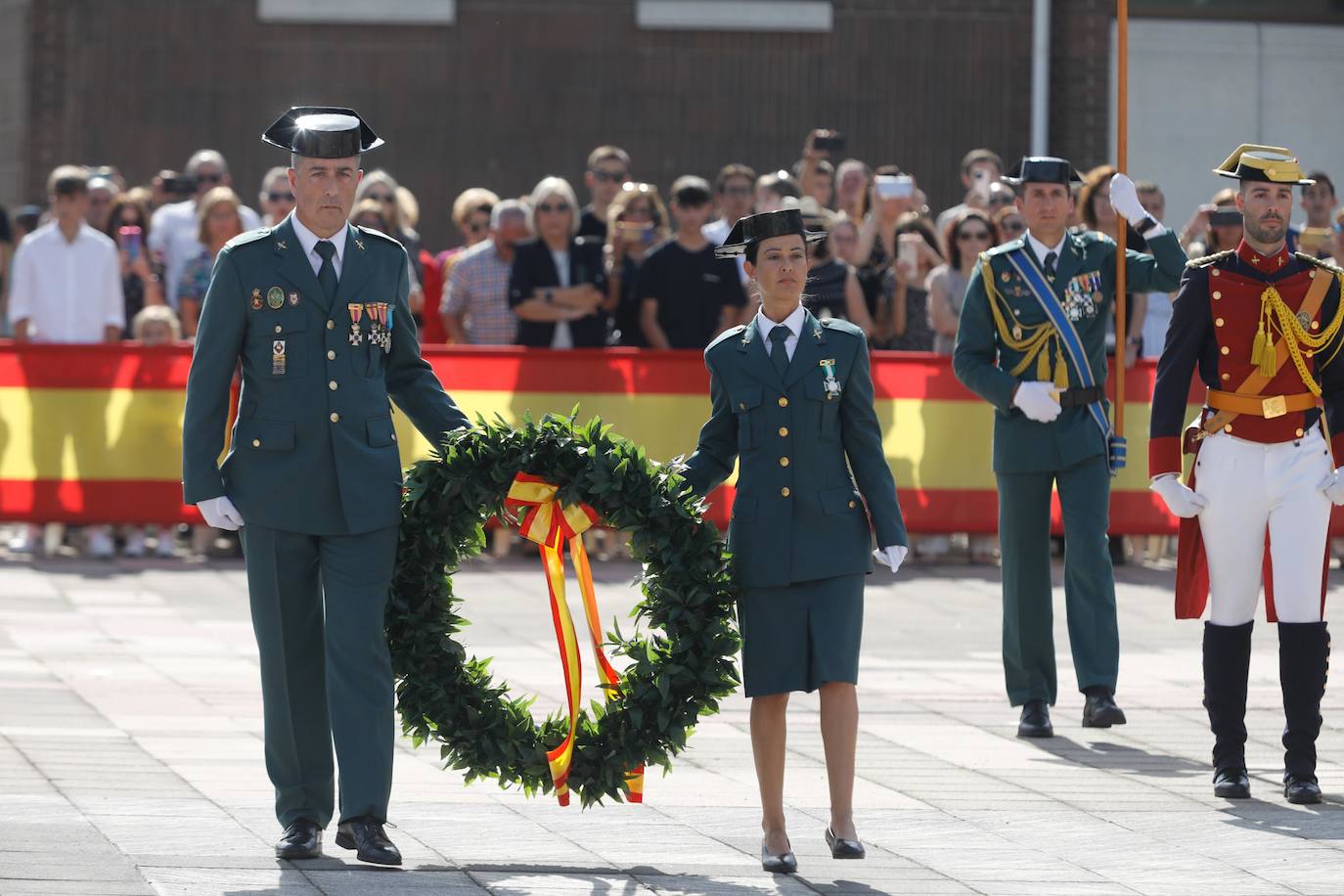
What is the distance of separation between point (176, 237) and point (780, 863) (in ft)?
33.8

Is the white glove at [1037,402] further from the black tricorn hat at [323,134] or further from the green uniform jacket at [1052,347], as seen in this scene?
the black tricorn hat at [323,134]

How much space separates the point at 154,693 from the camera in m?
10.3

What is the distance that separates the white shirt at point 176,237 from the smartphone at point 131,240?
0.61 ft

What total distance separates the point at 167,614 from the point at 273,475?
577cm

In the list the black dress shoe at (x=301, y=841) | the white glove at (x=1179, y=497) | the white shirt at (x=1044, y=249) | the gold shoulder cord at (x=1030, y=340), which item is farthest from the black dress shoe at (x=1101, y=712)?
the black dress shoe at (x=301, y=841)

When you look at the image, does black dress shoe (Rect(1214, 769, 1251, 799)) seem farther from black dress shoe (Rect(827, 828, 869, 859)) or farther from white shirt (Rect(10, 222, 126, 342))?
white shirt (Rect(10, 222, 126, 342))

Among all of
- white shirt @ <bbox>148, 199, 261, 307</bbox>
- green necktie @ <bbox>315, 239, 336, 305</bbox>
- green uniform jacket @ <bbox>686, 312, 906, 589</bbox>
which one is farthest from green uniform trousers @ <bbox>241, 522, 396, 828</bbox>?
white shirt @ <bbox>148, 199, 261, 307</bbox>

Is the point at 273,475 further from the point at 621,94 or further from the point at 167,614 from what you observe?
the point at 621,94

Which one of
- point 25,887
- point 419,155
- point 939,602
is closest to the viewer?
point 25,887

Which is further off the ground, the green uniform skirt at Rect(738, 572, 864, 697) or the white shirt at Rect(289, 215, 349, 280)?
the white shirt at Rect(289, 215, 349, 280)

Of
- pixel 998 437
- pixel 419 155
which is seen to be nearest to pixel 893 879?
pixel 998 437

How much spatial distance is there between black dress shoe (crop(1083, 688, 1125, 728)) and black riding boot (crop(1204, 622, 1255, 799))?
119 cm

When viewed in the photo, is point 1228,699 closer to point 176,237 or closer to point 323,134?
point 323,134

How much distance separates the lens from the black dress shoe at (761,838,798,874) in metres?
7.03
